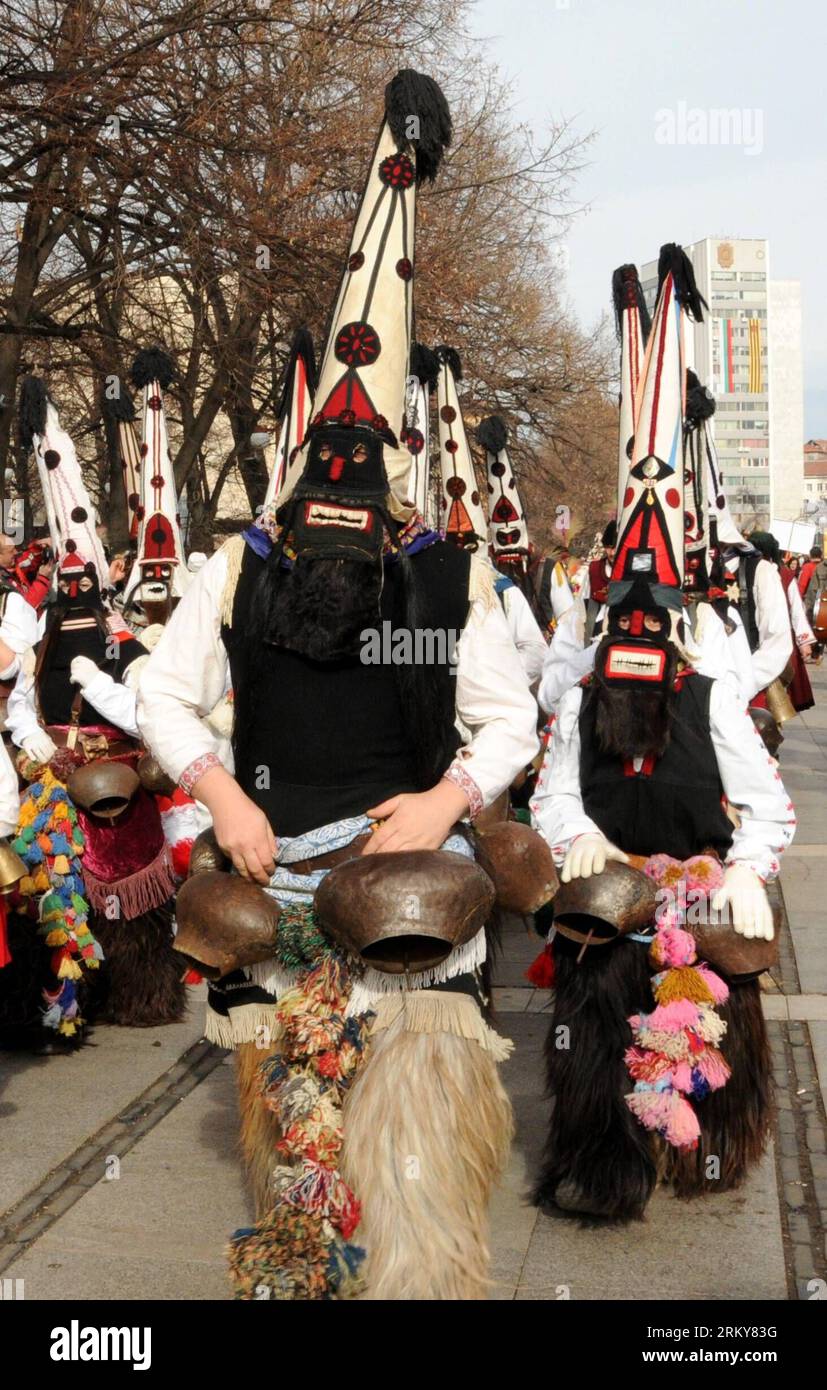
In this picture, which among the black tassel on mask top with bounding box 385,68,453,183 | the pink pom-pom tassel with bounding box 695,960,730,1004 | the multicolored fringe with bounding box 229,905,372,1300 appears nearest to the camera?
the multicolored fringe with bounding box 229,905,372,1300

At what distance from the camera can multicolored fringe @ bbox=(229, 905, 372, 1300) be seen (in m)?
3.30

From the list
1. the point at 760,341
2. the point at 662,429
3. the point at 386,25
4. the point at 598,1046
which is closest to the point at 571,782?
the point at 598,1046

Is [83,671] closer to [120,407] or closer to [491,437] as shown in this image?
[120,407]

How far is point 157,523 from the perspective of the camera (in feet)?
27.8

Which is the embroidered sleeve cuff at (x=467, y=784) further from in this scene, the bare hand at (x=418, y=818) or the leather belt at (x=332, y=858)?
the leather belt at (x=332, y=858)

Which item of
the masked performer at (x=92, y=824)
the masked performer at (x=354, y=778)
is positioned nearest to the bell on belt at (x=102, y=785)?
the masked performer at (x=92, y=824)

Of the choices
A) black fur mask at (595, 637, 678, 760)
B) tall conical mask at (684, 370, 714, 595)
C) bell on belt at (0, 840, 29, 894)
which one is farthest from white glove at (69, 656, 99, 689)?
black fur mask at (595, 637, 678, 760)

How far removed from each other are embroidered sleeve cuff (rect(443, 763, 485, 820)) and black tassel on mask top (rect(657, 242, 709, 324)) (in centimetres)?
279

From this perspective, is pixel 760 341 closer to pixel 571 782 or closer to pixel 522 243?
pixel 522 243

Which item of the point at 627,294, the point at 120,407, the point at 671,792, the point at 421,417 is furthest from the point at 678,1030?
the point at 120,407

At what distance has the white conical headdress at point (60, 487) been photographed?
7.73m

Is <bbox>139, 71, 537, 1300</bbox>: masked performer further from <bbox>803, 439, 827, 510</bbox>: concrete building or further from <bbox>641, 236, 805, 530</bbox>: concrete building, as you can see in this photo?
<bbox>803, 439, 827, 510</bbox>: concrete building

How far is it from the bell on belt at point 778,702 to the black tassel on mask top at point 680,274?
513 centimetres

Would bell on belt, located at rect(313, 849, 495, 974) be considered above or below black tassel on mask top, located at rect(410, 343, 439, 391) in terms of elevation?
below
